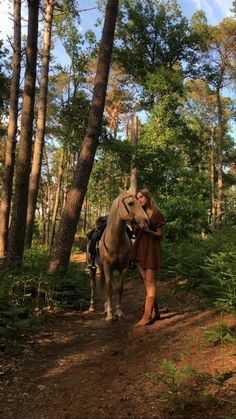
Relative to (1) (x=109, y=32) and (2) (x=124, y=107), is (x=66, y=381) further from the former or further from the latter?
(2) (x=124, y=107)

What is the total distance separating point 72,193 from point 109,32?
3804mm

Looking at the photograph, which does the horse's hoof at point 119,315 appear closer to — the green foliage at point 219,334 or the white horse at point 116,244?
the white horse at point 116,244

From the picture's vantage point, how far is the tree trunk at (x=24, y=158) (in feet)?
30.1

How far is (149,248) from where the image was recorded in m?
6.38

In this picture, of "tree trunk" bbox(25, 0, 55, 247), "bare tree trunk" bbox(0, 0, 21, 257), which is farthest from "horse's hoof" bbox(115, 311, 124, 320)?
"tree trunk" bbox(25, 0, 55, 247)

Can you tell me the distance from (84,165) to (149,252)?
3.44 meters

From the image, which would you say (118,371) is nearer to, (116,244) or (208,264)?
(116,244)

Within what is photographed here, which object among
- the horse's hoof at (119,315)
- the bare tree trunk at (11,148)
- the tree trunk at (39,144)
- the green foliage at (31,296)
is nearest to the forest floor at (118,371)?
the horse's hoof at (119,315)

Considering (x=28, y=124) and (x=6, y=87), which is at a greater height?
(x=6, y=87)

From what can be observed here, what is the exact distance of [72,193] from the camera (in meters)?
9.08

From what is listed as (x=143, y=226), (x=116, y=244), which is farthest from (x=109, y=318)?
(x=143, y=226)

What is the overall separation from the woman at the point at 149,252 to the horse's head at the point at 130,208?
20 cm

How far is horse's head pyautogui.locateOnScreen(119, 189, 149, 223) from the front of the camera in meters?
6.13

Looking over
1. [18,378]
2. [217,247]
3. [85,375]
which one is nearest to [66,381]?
[85,375]
